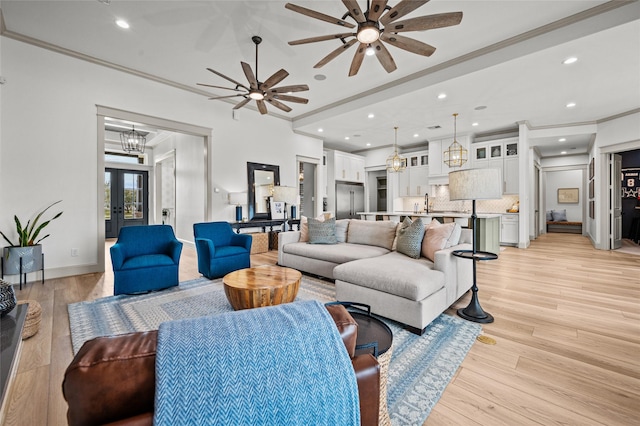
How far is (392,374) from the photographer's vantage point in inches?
69.1

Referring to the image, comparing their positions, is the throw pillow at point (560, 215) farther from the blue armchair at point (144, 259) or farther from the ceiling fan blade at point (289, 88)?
the blue armchair at point (144, 259)

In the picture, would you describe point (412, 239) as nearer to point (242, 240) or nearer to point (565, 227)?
point (242, 240)

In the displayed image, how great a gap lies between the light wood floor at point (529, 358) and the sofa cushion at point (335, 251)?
3.62ft

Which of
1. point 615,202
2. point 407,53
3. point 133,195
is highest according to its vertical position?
point 407,53

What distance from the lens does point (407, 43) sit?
107 inches

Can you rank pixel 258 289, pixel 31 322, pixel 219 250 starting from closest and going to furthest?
pixel 31 322 → pixel 258 289 → pixel 219 250

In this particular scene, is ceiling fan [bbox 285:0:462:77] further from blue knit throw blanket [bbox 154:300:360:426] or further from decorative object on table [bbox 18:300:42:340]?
decorative object on table [bbox 18:300:42:340]

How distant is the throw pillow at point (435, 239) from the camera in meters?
2.90

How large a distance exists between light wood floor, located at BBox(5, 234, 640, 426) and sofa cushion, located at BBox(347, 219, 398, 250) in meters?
1.14

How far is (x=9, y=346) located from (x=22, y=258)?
2.98m

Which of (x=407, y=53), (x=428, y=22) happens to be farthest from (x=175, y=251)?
(x=407, y=53)

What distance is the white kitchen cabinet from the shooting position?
663 cm

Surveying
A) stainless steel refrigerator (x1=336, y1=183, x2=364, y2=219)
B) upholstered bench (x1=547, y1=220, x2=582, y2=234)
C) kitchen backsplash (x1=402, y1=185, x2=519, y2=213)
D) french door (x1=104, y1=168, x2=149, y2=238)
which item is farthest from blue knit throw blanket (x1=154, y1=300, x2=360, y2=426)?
upholstered bench (x1=547, y1=220, x2=582, y2=234)

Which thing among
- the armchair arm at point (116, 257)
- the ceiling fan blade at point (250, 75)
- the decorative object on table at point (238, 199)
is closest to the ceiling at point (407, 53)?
the ceiling fan blade at point (250, 75)
